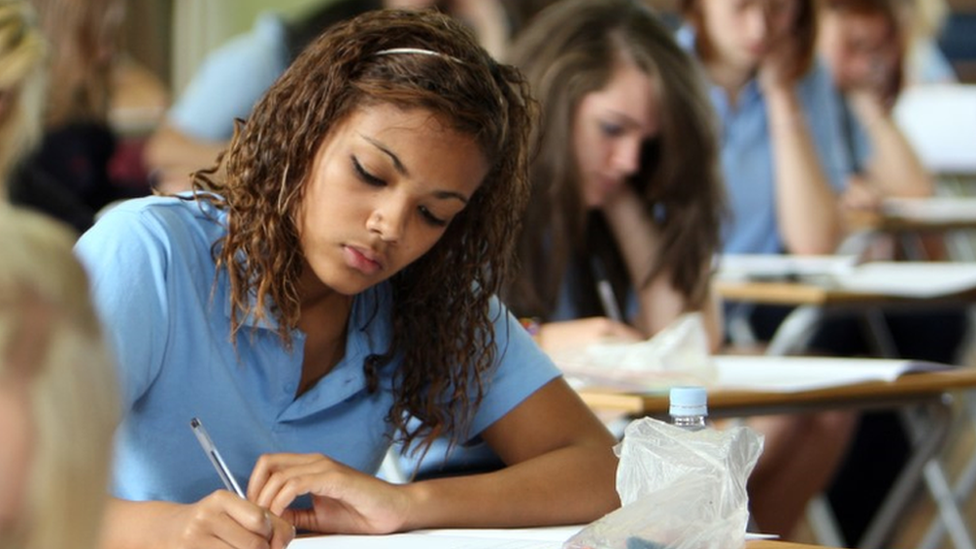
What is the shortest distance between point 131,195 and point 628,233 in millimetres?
1754

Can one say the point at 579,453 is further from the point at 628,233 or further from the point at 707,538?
the point at 628,233

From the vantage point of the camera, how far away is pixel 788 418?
10.3 ft

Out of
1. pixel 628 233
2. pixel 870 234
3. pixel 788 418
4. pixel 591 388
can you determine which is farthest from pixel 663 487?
pixel 870 234

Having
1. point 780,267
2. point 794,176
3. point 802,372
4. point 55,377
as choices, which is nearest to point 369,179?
point 55,377

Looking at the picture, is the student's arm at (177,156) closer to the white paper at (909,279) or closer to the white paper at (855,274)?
the white paper at (855,274)

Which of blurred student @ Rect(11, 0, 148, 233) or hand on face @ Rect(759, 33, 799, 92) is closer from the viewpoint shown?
blurred student @ Rect(11, 0, 148, 233)

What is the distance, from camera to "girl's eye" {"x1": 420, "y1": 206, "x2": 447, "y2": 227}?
5.10 ft

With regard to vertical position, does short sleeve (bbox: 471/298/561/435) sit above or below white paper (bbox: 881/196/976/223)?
above

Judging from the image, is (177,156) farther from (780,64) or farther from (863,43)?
(863,43)

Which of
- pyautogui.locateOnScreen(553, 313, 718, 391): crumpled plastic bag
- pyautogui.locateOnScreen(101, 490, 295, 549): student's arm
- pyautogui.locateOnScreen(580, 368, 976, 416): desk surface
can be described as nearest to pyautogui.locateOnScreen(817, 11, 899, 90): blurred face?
pyautogui.locateOnScreen(580, 368, 976, 416): desk surface

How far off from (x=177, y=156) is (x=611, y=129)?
56.8 inches

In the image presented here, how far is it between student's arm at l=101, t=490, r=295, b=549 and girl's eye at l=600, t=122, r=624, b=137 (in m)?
1.55

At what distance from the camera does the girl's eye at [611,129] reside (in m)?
2.76

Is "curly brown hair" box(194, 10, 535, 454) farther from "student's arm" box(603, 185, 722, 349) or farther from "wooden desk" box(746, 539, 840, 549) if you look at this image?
"student's arm" box(603, 185, 722, 349)
